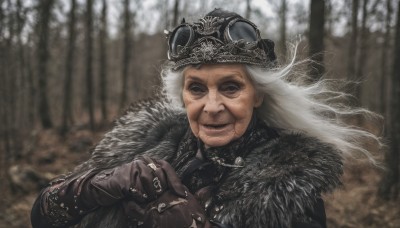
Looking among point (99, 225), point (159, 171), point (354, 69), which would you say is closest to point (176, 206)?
point (159, 171)

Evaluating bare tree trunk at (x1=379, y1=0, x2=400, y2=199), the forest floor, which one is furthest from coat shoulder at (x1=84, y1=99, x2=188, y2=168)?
bare tree trunk at (x1=379, y1=0, x2=400, y2=199)

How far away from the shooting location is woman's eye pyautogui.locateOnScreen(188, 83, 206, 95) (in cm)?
218

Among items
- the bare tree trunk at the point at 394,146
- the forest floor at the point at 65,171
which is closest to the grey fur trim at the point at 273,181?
the forest floor at the point at 65,171

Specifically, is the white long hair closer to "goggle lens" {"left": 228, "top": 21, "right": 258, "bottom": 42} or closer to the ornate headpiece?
the ornate headpiece

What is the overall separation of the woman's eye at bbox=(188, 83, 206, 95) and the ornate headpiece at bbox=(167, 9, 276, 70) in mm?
135

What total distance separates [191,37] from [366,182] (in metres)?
7.94

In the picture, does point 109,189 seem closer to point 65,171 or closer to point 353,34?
point 65,171

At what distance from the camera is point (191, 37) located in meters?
2.21

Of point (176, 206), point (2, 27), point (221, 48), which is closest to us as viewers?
point (176, 206)

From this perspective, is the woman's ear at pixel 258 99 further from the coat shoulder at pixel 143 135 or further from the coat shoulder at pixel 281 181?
the coat shoulder at pixel 143 135

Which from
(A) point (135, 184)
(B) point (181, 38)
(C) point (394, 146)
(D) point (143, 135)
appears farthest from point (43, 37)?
(A) point (135, 184)

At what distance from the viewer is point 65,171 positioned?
21.2ft

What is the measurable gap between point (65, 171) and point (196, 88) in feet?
16.4

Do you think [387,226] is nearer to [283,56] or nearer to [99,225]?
[283,56]
